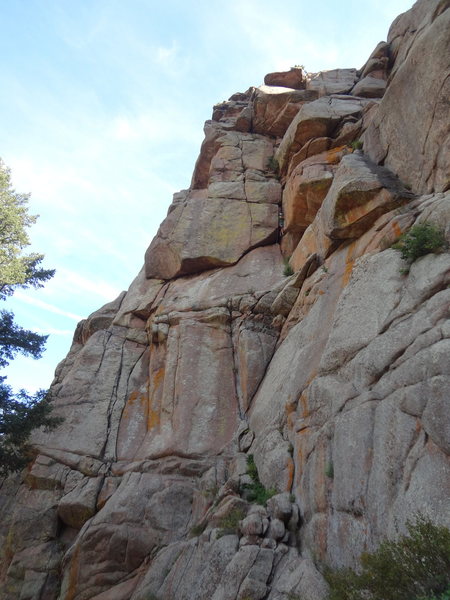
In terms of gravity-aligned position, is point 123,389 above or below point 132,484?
above

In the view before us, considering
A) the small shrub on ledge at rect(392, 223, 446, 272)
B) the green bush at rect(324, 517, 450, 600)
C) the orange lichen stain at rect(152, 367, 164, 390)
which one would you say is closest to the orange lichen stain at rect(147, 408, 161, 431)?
the orange lichen stain at rect(152, 367, 164, 390)

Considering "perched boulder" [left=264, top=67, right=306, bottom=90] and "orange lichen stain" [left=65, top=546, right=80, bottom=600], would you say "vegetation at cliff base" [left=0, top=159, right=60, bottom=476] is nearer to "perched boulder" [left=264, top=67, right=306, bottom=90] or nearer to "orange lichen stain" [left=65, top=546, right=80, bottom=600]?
"orange lichen stain" [left=65, top=546, right=80, bottom=600]

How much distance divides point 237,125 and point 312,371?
2087 centimetres

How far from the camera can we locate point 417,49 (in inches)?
611

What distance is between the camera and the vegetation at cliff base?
56.4 ft

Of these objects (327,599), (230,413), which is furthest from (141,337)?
(327,599)

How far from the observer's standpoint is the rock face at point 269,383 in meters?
9.23

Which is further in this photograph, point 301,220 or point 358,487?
point 301,220

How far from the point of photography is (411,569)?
6.36 metres

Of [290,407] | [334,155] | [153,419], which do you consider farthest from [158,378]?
[334,155]

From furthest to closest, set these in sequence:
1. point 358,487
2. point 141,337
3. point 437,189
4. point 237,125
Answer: point 237,125 < point 141,337 < point 437,189 < point 358,487

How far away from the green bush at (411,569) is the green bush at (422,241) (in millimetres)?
6216

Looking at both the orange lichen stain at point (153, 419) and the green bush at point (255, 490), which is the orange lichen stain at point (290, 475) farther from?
the orange lichen stain at point (153, 419)

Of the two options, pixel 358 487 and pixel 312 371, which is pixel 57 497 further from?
pixel 358 487
